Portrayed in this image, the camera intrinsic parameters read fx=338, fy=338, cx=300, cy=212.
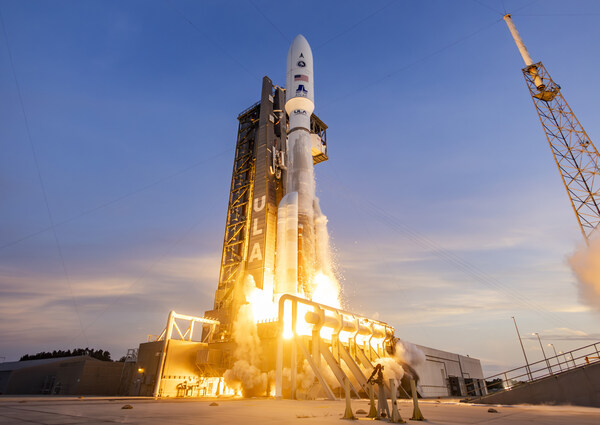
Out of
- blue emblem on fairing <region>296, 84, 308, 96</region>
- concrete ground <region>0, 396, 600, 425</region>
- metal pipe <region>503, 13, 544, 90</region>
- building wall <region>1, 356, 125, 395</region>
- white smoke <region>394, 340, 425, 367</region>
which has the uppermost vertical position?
metal pipe <region>503, 13, 544, 90</region>

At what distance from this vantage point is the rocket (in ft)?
104

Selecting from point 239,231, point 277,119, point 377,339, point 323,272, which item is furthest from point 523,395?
point 277,119

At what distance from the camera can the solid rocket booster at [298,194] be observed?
31.6m

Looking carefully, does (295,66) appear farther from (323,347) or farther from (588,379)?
(588,379)

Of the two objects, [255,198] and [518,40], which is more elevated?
[518,40]

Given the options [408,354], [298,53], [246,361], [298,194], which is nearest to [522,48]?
[298,53]

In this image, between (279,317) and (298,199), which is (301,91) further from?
(279,317)

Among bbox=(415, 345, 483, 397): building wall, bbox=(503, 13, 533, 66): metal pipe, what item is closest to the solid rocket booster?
bbox=(415, 345, 483, 397): building wall

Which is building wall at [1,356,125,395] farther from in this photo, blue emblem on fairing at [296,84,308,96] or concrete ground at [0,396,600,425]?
→ blue emblem on fairing at [296,84,308,96]

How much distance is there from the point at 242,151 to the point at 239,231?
12.4 meters

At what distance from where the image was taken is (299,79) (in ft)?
123

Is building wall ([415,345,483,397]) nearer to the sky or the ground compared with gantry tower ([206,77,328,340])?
nearer to the ground

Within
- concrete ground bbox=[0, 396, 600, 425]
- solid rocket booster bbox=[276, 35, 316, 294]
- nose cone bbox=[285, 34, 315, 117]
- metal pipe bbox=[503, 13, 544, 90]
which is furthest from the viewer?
metal pipe bbox=[503, 13, 544, 90]

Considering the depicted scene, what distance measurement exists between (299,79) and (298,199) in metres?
13.7
